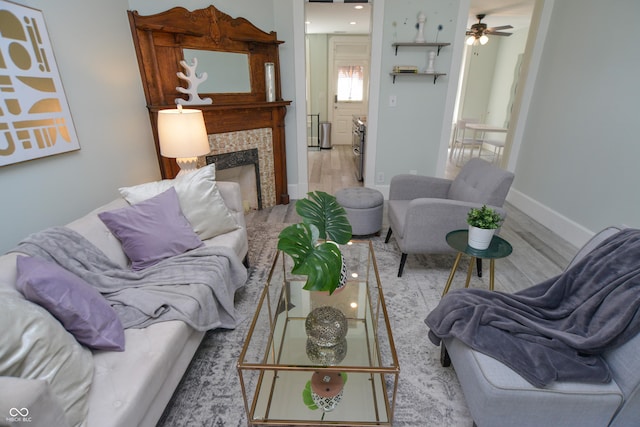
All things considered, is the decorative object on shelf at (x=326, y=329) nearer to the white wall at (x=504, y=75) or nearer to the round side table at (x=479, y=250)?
the round side table at (x=479, y=250)

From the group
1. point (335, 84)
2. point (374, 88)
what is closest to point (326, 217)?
point (374, 88)

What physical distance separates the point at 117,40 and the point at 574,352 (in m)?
3.15

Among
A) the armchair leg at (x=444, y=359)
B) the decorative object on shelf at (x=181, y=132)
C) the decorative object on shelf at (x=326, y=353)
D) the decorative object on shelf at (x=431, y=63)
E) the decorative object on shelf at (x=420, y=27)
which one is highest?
the decorative object on shelf at (x=420, y=27)

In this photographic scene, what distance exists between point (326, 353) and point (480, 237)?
104 centimetres

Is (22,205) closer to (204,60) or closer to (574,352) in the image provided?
(204,60)

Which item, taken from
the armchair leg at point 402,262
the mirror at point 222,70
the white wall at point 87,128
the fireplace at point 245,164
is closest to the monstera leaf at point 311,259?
the armchair leg at point 402,262

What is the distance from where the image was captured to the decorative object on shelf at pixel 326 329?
129cm

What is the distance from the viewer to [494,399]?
1.02 metres

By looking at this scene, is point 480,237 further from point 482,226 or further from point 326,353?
point 326,353

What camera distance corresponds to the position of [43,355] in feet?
3.00

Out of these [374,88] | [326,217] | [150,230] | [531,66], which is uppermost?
[531,66]

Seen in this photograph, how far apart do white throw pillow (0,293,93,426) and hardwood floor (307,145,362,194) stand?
3.34 meters

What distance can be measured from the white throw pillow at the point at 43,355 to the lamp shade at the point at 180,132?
134 centimetres

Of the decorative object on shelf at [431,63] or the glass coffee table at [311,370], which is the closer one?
the glass coffee table at [311,370]
